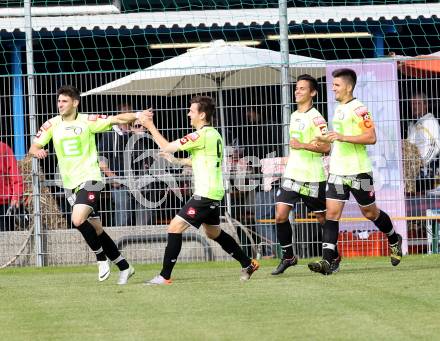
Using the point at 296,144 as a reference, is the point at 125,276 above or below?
below

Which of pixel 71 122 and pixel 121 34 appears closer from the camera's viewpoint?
pixel 71 122

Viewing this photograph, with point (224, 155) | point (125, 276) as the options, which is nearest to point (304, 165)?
point (125, 276)

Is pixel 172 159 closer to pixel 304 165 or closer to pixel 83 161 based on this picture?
pixel 83 161

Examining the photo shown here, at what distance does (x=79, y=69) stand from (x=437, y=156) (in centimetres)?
762

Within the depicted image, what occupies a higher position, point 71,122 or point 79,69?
point 79,69

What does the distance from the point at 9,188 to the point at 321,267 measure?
4966mm

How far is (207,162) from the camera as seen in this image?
11.8m

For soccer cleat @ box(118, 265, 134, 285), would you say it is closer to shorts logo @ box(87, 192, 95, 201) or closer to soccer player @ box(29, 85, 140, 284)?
soccer player @ box(29, 85, 140, 284)

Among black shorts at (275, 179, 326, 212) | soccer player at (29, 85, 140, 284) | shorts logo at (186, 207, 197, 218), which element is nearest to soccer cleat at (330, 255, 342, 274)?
black shorts at (275, 179, 326, 212)

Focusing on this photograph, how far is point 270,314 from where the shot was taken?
Result: 9148mm

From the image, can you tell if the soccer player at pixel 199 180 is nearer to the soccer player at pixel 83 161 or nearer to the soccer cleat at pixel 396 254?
the soccer player at pixel 83 161

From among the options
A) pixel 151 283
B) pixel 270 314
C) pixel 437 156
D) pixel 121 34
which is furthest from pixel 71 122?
pixel 121 34

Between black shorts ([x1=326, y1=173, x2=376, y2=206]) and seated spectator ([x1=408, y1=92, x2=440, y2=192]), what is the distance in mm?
2925

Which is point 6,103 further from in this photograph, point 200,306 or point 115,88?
point 200,306
